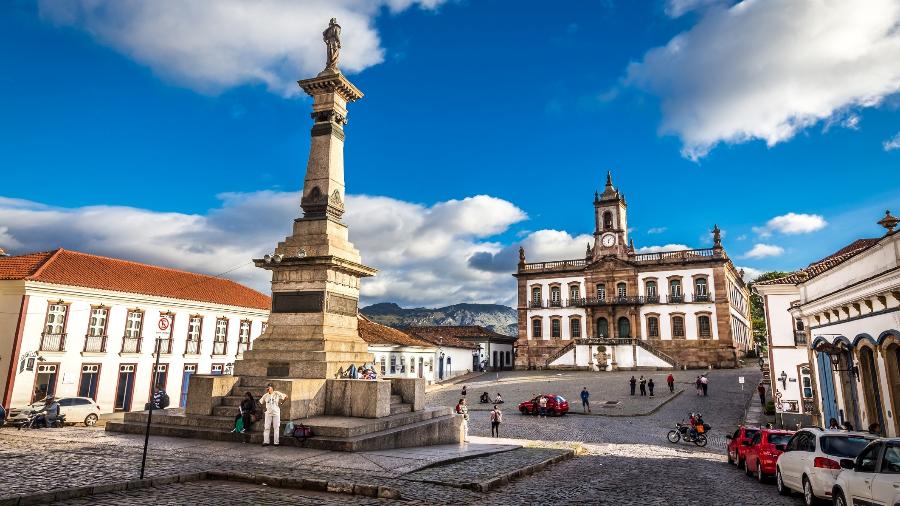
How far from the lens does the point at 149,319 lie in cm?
2972

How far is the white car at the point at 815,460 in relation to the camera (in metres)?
8.28

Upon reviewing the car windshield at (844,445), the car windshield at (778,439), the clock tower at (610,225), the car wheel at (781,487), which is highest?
the clock tower at (610,225)

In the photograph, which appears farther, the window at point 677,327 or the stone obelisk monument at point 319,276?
the window at point 677,327

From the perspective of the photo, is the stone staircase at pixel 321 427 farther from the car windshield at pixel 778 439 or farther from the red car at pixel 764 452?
the car windshield at pixel 778 439

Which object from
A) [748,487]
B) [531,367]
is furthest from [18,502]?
[531,367]

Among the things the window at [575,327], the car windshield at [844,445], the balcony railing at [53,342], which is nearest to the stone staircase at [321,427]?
the car windshield at [844,445]

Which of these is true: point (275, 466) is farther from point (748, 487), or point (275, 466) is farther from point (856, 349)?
point (856, 349)

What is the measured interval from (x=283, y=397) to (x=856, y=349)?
16.0m

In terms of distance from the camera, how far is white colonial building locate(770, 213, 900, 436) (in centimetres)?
1422

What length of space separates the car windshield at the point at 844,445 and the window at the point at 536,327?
5053 centimetres

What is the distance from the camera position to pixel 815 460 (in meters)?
8.59

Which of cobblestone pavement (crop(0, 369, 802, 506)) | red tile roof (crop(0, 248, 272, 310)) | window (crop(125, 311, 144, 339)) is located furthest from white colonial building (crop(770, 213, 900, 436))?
window (crop(125, 311, 144, 339))

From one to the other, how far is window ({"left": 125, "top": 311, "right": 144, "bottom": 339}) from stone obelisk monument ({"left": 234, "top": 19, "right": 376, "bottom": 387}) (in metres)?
18.8

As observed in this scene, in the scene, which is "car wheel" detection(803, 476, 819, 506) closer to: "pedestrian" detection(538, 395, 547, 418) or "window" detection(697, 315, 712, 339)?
"pedestrian" detection(538, 395, 547, 418)
